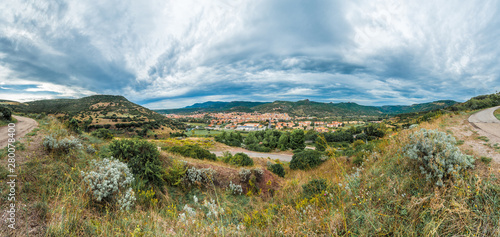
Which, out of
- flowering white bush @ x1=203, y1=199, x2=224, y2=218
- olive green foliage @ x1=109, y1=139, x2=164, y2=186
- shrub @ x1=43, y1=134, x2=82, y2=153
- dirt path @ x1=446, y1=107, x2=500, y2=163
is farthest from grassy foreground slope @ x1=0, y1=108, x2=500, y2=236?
olive green foliage @ x1=109, y1=139, x2=164, y2=186

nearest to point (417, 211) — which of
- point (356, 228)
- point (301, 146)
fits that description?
point (356, 228)

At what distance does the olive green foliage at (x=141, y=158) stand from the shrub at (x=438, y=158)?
310 inches

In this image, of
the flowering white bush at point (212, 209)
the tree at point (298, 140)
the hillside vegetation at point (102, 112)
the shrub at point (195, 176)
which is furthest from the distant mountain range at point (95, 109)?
the flowering white bush at point (212, 209)

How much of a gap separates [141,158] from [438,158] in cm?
883

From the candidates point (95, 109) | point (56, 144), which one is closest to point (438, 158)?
point (56, 144)

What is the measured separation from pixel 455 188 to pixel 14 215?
740cm

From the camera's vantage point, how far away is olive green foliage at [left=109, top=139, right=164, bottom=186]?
6363mm

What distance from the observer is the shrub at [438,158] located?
3203 millimetres

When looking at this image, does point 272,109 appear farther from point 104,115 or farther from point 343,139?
point 104,115

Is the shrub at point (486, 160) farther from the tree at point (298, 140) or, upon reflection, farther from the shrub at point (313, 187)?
the tree at point (298, 140)

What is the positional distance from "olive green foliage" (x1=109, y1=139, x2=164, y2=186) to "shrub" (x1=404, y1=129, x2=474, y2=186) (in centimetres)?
789

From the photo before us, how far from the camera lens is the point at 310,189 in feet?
16.4

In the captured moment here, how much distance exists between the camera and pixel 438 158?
3.23 metres

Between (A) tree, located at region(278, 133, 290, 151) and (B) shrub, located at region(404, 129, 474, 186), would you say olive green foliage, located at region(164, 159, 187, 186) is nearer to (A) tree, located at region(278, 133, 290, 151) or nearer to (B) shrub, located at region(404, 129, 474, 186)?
(B) shrub, located at region(404, 129, 474, 186)
